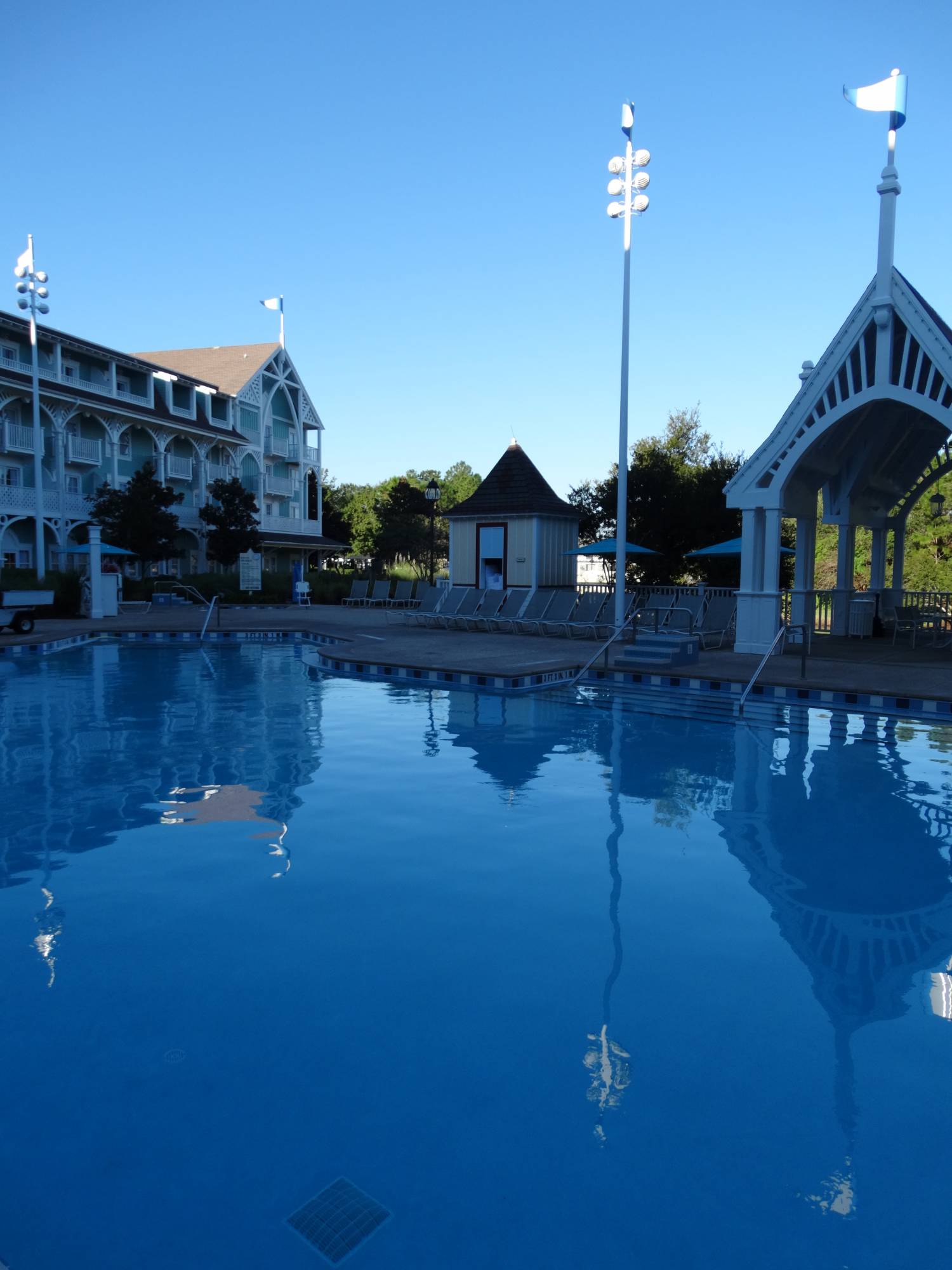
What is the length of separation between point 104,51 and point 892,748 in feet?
63.2

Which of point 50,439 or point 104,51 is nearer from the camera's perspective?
point 104,51

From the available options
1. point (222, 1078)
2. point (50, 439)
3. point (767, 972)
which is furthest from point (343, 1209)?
point (50, 439)

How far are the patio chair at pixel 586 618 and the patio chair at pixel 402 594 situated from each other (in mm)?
12926

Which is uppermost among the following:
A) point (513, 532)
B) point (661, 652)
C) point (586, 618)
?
point (513, 532)

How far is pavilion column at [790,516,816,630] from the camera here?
16047 millimetres

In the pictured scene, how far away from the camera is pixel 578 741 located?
903 cm

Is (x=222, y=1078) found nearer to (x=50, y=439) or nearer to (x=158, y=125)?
(x=158, y=125)

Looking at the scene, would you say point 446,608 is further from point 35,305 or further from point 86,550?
point 35,305

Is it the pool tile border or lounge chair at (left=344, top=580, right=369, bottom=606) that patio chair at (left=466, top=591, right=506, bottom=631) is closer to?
the pool tile border

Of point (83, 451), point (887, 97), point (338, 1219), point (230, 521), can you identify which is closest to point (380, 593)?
point (230, 521)

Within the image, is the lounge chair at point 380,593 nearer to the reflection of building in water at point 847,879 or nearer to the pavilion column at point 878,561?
the pavilion column at point 878,561

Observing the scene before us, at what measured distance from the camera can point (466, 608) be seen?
790 inches

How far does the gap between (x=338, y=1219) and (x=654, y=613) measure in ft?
49.0

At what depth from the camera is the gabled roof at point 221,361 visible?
3956cm
